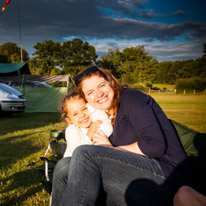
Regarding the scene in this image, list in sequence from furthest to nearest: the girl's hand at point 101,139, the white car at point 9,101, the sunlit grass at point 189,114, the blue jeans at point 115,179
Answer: the white car at point 9,101 < the sunlit grass at point 189,114 < the girl's hand at point 101,139 < the blue jeans at point 115,179

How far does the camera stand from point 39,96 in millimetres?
11102

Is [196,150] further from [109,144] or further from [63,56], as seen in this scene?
[63,56]

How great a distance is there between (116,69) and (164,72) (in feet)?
110

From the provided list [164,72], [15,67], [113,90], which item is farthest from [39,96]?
[164,72]

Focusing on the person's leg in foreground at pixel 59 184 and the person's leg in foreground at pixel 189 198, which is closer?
the person's leg in foreground at pixel 189 198

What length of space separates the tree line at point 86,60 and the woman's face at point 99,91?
4133 cm

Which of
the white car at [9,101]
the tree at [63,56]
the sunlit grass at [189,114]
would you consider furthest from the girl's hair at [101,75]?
the tree at [63,56]

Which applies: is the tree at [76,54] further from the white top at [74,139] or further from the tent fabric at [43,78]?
the white top at [74,139]

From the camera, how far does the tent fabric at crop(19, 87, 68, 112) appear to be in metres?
11.0

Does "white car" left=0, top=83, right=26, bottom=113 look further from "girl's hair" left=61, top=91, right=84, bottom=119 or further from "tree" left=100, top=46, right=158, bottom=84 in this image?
"tree" left=100, top=46, right=158, bottom=84

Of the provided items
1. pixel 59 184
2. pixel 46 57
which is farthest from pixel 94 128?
pixel 46 57

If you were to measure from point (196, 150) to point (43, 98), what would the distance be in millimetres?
10146

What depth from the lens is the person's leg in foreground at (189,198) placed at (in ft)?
3.33

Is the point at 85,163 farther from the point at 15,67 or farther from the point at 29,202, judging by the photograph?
the point at 15,67
